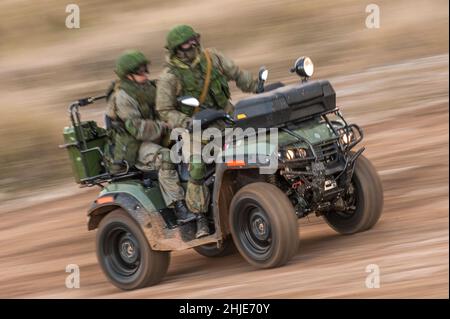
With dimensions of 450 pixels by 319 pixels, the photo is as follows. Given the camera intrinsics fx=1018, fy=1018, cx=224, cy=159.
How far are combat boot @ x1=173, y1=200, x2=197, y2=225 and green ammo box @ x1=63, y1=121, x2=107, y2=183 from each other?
40.2 inches

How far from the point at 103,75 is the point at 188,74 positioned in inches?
421

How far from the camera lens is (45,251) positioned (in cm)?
1314

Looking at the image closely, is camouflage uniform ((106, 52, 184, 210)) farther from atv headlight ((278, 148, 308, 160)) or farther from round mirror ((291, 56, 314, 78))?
round mirror ((291, 56, 314, 78))

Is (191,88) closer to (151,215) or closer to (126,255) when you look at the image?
(151,215)

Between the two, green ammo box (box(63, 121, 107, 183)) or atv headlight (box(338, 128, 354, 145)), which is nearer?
atv headlight (box(338, 128, 354, 145))

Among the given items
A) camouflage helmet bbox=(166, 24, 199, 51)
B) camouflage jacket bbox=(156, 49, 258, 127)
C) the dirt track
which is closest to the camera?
the dirt track

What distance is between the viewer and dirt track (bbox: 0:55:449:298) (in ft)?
29.0

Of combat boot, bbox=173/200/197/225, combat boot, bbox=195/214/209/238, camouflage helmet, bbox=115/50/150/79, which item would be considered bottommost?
combat boot, bbox=195/214/209/238

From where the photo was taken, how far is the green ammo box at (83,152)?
410 inches

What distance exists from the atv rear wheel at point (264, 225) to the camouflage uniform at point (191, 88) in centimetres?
44

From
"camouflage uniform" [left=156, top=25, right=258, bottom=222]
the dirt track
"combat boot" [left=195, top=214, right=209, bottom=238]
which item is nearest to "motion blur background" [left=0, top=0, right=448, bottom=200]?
the dirt track

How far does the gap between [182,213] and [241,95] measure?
8358 mm

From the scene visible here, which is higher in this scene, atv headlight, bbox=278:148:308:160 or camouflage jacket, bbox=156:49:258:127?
camouflage jacket, bbox=156:49:258:127

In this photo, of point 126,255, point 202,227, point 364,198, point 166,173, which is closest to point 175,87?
point 166,173
